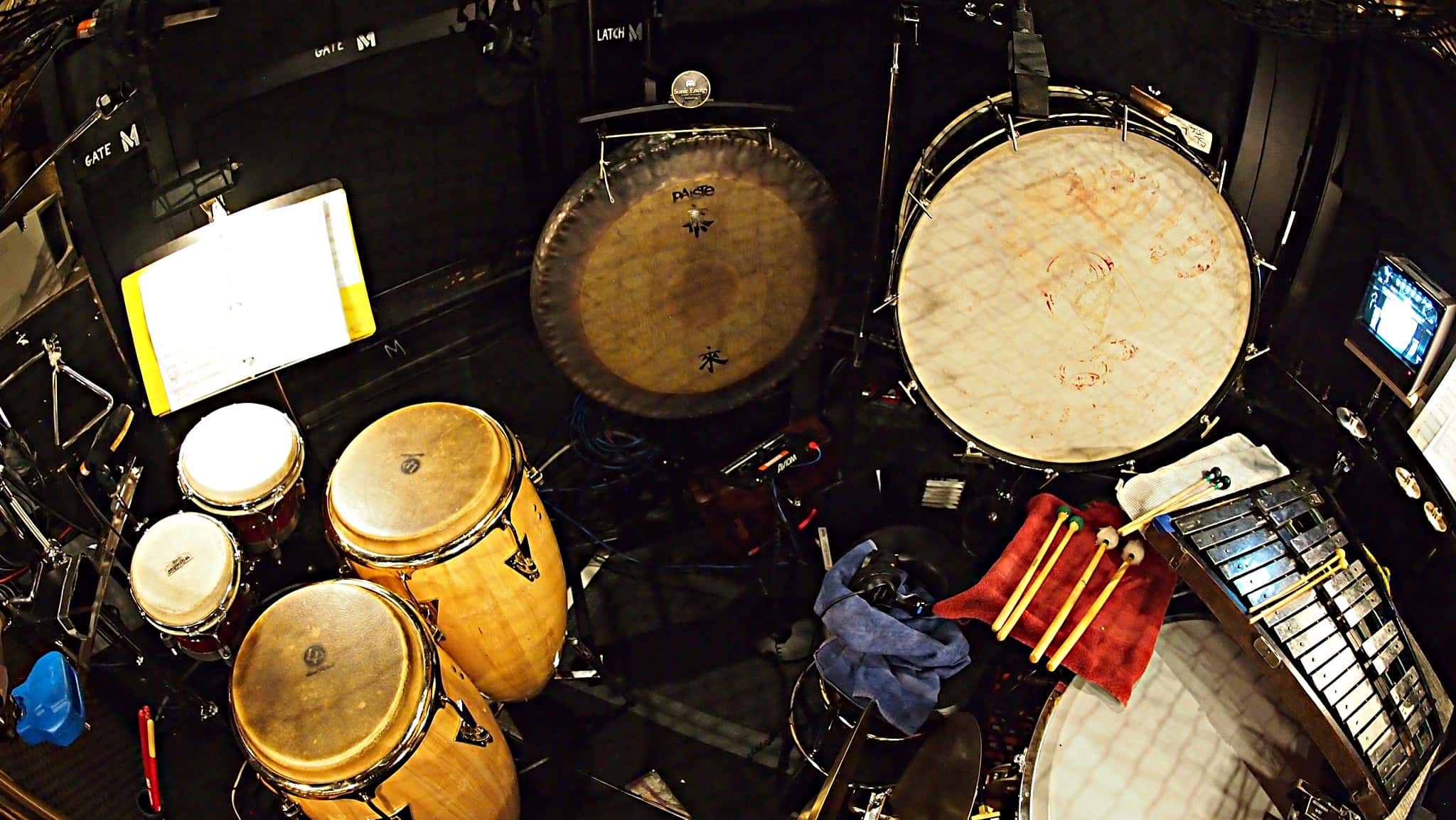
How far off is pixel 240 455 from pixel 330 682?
909mm

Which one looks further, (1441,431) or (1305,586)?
(1305,586)

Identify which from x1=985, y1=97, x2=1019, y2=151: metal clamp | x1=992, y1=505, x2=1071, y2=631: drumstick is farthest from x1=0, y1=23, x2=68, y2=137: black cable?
x1=992, y1=505, x2=1071, y2=631: drumstick

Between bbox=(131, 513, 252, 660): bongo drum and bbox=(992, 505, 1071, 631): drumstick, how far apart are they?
7.50 feet

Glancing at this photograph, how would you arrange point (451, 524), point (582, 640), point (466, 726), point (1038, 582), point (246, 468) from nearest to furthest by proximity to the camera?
point (466, 726)
point (451, 524)
point (246, 468)
point (1038, 582)
point (582, 640)

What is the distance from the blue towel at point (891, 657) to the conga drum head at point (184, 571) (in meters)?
1.79

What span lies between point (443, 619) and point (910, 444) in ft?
6.85

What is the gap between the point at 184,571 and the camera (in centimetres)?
298

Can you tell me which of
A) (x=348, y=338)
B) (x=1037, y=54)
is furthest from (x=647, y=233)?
(x=1037, y=54)

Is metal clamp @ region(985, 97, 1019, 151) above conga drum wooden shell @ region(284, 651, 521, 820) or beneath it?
above

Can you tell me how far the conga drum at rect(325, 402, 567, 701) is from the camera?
2.92m

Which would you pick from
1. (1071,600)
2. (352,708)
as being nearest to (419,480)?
(352,708)

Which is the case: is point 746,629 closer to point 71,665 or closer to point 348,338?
point 348,338

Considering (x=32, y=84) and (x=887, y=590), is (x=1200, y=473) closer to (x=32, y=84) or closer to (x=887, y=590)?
(x=887, y=590)

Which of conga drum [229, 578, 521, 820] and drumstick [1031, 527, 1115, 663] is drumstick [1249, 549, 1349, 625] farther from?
conga drum [229, 578, 521, 820]
